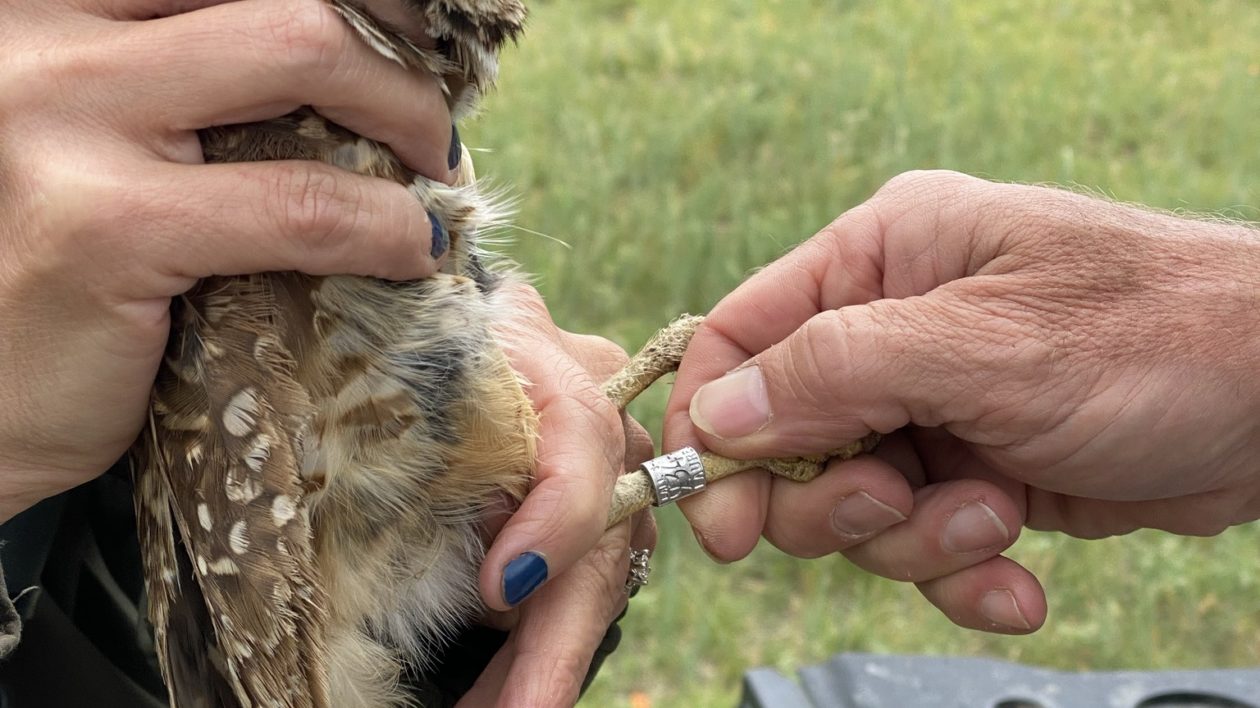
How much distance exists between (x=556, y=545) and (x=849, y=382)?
61cm

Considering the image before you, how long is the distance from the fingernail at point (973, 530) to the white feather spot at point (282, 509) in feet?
4.33

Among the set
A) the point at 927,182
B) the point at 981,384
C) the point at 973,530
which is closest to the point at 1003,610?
the point at 973,530

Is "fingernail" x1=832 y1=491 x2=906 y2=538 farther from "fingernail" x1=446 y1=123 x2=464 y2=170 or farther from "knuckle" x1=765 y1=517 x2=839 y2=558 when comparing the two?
"fingernail" x1=446 y1=123 x2=464 y2=170

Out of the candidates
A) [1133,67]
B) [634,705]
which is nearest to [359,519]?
[634,705]

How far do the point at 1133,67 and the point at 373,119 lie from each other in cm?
793

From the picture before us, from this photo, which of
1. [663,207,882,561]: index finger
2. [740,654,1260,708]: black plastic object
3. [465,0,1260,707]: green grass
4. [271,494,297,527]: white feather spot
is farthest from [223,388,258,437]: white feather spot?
[465,0,1260,707]: green grass

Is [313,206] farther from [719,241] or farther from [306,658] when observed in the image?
[719,241]

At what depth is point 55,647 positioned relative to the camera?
2.18 meters

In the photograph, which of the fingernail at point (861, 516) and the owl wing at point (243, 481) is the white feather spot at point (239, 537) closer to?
the owl wing at point (243, 481)

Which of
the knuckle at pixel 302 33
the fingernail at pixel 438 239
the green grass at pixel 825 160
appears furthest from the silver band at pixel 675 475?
the green grass at pixel 825 160

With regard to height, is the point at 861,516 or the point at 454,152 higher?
the point at 454,152

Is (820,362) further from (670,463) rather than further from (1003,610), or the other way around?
(1003,610)

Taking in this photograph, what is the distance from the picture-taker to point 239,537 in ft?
6.75

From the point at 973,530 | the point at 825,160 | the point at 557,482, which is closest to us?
the point at 557,482
